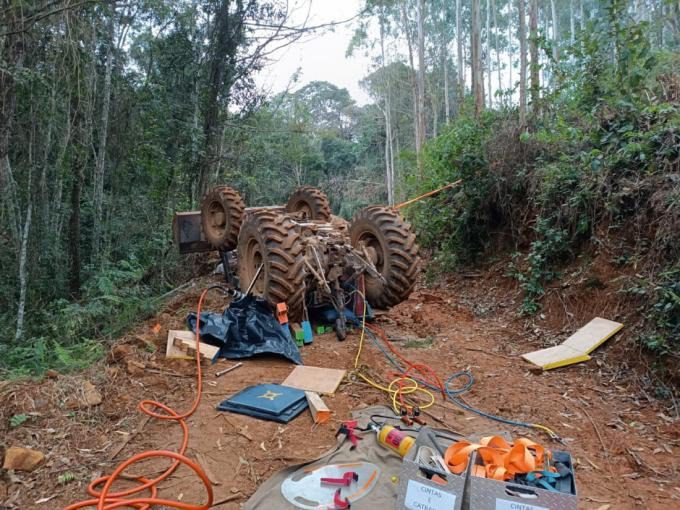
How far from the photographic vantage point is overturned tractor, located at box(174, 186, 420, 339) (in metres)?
4.49

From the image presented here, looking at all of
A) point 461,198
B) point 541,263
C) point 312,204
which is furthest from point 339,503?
point 461,198

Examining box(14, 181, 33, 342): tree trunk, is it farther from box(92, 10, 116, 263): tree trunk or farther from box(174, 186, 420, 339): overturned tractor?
box(174, 186, 420, 339): overturned tractor

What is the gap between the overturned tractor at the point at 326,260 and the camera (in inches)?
177

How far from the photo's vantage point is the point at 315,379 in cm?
375

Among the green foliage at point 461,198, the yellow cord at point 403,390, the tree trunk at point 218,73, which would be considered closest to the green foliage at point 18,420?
the yellow cord at point 403,390

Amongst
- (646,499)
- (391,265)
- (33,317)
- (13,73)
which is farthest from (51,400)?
(33,317)

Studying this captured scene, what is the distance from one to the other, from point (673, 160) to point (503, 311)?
2511 millimetres

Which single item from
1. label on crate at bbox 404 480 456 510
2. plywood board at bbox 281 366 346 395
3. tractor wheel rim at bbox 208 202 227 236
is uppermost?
tractor wheel rim at bbox 208 202 227 236

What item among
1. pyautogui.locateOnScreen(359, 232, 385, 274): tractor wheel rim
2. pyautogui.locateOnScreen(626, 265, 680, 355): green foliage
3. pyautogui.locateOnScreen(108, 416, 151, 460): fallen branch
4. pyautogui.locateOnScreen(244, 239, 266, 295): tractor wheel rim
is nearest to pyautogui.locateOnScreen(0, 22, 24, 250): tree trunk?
pyautogui.locateOnScreen(244, 239, 266, 295): tractor wheel rim

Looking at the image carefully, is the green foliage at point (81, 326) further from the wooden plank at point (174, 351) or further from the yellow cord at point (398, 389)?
the yellow cord at point (398, 389)

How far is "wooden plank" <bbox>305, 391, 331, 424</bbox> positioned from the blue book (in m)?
0.08

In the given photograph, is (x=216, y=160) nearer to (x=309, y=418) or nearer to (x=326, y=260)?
(x=326, y=260)

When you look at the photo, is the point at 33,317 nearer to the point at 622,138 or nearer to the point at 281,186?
the point at 622,138

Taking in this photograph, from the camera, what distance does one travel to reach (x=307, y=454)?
2736mm
